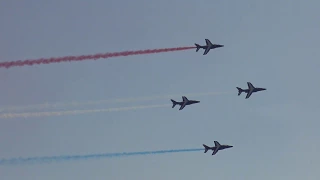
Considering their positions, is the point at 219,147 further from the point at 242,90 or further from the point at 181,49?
the point at 181,49

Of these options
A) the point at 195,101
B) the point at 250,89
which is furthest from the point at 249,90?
the point at 195,101

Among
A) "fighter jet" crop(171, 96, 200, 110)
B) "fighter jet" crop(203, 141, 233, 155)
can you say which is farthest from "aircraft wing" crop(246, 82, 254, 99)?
"fighter jet" crop(203, 141, 233, 155)

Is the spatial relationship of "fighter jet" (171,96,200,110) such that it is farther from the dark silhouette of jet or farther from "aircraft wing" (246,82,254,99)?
"aircraft wing" (246,82,254,99)

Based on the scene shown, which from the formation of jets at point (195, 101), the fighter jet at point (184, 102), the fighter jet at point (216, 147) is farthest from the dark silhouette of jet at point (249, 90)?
the fighter jet at point (216, 147)

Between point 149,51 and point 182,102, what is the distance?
23.8 meters

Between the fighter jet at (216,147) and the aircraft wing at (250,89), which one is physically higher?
the aircraft wing at (250,89)

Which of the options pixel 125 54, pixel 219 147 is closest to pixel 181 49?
pixel 125 54

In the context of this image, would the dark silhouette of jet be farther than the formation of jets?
Yes

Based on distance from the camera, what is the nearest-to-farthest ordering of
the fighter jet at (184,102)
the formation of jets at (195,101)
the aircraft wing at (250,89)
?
the formation of jets at (195,101), the fighter jet at (184,102), the aircraft wing at (250,89)

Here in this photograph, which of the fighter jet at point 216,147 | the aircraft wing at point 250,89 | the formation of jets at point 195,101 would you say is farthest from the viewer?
the fighter jet at point 216,147

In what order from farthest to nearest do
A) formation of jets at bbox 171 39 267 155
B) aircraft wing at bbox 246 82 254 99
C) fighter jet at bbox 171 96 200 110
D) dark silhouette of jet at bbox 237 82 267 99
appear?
aircraft wing at bbox 246 82 254 99 → dark silhouette of jet at bbox 237 82 267 99 → fighter jet at bbox 171 96 200 110 → formation of jets at bbox 171 39 267 155

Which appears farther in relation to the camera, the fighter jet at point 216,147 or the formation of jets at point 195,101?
the fighter jet at point 216,147

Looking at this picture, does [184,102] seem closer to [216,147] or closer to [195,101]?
[195,101]

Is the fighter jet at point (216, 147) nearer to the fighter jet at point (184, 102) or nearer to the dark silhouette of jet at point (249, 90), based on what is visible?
the fighter jet at point (184, 102)
